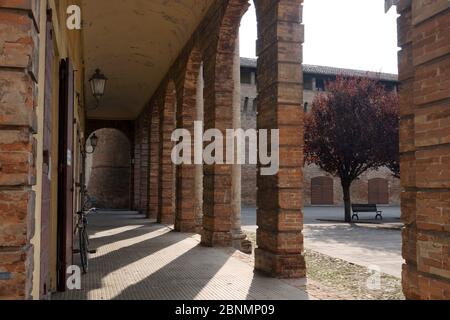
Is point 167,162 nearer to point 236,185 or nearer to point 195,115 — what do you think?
point 195,115

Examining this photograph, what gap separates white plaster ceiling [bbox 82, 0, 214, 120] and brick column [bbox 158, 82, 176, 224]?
1053 millimetres

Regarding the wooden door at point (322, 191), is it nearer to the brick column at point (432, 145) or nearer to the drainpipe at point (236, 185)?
the drainpipe at point (236, 185)

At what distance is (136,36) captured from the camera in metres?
11.5

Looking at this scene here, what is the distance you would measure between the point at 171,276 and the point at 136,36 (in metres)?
7.18

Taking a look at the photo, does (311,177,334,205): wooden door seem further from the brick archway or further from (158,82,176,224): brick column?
(158,82,176,224): brick column

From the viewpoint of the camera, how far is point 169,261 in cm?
765

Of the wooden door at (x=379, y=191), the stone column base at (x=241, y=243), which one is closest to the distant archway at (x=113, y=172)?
the stone column base at (x=241, y=243)

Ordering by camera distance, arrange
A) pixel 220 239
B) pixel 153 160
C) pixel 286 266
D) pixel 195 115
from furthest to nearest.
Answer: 1. pixel 153 160
2. pixel 195 115
3. pixel 220 239
4. pixel 286 266

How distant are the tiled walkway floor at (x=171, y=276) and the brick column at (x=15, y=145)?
275 cm

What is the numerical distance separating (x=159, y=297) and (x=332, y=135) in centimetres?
1566

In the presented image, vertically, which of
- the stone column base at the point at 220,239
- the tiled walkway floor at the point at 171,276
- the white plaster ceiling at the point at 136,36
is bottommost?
the tiled walkway floor at the point at 171,276

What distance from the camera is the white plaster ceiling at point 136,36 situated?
31.8ft

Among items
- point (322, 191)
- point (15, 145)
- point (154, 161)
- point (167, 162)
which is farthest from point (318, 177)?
point (15, 145)
